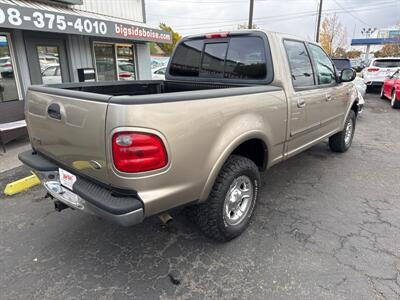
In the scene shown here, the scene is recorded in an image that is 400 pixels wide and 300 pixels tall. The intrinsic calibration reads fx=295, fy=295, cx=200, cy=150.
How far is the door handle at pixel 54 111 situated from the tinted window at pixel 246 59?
6.35ft

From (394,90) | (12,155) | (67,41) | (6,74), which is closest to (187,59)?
(12,155)

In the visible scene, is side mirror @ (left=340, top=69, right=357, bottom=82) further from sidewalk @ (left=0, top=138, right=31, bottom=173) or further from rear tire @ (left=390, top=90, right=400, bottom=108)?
rear tire @ (left=390, top=90, right=400, bottom=108)

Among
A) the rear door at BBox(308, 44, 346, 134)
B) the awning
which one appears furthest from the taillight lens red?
the awning

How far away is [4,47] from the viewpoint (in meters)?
6.80

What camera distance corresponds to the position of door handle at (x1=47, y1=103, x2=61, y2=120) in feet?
7.49

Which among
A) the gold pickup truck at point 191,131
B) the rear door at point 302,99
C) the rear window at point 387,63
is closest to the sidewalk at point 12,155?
the gold pickup truck at point 191,131

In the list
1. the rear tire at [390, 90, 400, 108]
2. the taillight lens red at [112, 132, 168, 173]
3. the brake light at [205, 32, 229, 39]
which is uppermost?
the brake light at [205, 32, 229, 39]

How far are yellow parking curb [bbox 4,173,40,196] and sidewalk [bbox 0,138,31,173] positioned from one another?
3.08 ft

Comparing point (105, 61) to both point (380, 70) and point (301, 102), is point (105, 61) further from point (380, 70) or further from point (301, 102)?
point (380, 70)

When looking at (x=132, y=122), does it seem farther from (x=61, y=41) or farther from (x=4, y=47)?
(x=61, y=41)

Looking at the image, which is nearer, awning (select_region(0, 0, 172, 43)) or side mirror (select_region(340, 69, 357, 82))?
side mirror (select_region(340, 69, 357, 82))

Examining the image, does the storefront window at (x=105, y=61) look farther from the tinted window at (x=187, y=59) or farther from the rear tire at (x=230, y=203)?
the rear tire at (x=230, y=203)

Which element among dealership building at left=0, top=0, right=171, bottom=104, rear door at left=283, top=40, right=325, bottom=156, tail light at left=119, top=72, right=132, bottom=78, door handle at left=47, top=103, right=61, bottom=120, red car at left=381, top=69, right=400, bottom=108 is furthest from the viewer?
tail light at left=119, top=72, right=132, bottom=78

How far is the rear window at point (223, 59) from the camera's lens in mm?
3225
